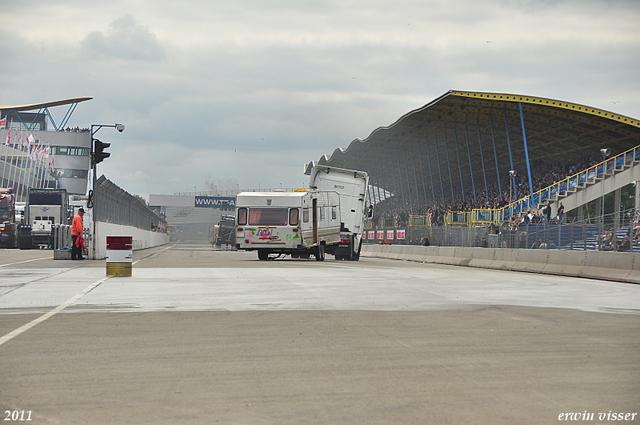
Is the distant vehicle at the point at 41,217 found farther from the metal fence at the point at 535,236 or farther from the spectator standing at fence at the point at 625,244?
the spectator standing at fence at the point at 625,244

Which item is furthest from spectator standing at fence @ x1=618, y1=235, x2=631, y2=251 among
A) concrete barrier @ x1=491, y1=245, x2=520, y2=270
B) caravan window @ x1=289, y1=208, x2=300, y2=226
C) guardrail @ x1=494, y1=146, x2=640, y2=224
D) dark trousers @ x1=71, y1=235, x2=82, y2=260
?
guardrail @ x1=494, y1=146, x2=640, y2=224

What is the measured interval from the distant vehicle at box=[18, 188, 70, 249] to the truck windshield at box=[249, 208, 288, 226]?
872 inches

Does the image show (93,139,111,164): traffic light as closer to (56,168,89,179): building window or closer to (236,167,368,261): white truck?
(236,167,368,261): white truck

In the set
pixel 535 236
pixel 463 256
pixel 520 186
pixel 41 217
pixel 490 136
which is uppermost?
pixel 490 136

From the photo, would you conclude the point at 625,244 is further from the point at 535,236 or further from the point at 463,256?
the point at 463,256

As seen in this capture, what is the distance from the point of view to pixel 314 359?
6625 mm

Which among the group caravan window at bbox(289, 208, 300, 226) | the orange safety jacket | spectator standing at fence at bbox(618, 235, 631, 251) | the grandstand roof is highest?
the grandstand roof

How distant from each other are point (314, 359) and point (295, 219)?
2377 centimetres

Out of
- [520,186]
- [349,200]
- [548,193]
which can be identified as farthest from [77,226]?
[520,186]

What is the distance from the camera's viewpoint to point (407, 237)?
1644 inches

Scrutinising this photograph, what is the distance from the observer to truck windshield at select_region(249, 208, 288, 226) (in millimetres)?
30453

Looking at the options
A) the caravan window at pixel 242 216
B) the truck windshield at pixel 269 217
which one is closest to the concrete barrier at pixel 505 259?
the truck windshield at pixel 269 217

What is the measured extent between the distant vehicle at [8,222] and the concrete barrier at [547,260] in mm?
27830

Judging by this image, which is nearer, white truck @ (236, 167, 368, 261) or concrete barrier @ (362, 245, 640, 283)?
concrete barrier @ (362, 245, 640, 283)
